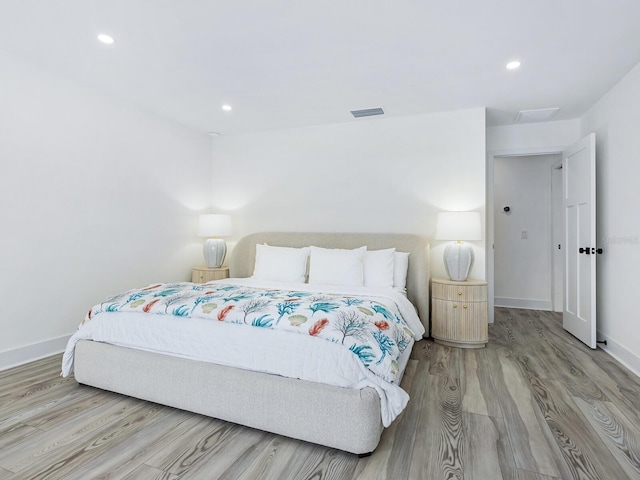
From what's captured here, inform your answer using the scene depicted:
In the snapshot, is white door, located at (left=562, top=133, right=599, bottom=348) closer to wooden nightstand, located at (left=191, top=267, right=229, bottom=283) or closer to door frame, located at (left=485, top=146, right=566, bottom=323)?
door frame, located at (left=485, top=146, right=566, bottom=323)

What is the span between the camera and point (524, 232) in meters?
5.02

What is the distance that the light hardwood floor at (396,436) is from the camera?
156 centimetres

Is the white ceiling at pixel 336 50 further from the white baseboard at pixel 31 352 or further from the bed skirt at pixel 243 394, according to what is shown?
the white baseboard at pixel 31 352

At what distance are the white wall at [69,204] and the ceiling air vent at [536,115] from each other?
396cm

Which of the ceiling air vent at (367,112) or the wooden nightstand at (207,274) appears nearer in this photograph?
the ceiling air vent at (367,112)

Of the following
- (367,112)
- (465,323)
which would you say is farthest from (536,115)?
(465,323)

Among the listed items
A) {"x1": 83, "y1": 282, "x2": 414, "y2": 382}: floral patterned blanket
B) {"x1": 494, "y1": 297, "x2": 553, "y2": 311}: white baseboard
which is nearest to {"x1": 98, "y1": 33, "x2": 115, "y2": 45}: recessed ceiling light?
{"x1": 83, "y1": 282, "x2": 414, "y2": 382}: floral patterned blanket

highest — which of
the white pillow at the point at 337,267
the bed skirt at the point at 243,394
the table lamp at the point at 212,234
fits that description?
the table lamp at the point at 212,234

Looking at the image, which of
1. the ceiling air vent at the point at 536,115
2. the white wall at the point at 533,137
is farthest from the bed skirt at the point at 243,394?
the white wall at the point at 533,137

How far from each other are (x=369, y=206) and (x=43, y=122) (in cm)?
315

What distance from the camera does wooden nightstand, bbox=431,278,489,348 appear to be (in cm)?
325

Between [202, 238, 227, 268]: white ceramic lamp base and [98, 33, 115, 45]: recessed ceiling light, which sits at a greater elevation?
[98, 33, 115, 45]: recessed ceiling light

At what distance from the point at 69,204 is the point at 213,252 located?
62.6 inches

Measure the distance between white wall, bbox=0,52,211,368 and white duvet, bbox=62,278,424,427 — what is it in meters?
0.86
